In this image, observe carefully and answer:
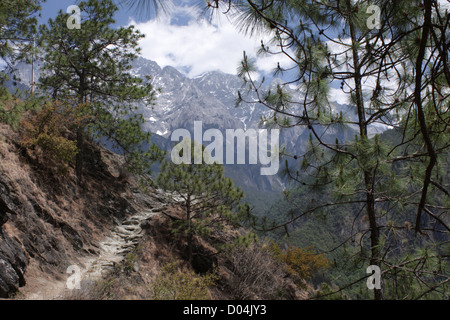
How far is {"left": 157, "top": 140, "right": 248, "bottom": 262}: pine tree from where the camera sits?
9.30 m

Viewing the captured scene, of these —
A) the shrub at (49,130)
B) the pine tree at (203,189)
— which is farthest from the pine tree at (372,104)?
the shrub at (49,130)

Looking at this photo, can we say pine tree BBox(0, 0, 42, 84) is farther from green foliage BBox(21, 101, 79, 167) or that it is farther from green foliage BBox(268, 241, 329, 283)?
green foliage BBox(268, 241, 329, 283)

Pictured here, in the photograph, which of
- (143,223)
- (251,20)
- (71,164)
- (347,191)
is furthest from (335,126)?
(71,164)

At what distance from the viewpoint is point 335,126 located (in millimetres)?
3881

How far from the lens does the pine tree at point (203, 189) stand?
930cm

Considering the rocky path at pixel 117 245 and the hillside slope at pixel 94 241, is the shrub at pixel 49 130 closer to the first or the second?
the hillside slope at pixel 94 241

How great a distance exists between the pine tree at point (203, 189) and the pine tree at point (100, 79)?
4.27ft

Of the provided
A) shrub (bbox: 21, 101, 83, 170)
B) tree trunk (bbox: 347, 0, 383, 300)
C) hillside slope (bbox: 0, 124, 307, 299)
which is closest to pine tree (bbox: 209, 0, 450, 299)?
tree trunk (bbox: 347, 0, 383, 300)

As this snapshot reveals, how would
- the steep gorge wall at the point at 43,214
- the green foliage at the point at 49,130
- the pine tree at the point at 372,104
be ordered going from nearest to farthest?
the pine tree at the point at 372,104
the steep gorge wall at the point at 43,214
the green foliage at the point at 49,130

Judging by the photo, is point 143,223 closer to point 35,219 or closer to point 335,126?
point 35,219

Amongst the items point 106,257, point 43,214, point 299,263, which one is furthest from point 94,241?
point 299,263

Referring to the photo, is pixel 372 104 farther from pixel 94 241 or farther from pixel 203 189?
pixel 94 241

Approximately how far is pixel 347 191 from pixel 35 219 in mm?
6812
